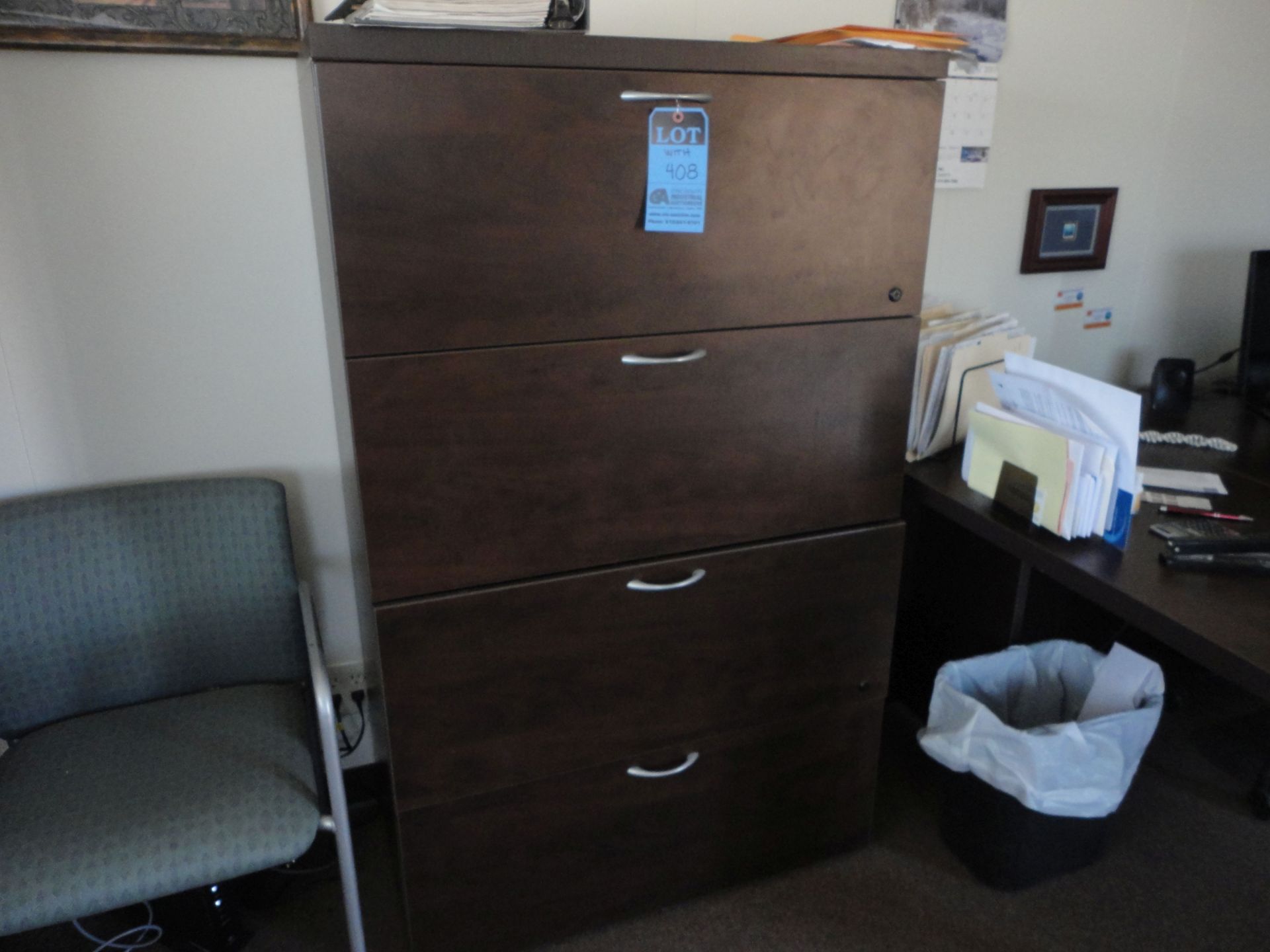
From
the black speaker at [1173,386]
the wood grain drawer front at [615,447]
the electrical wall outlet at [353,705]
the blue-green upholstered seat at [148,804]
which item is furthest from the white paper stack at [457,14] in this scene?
the black speaker at [1173,386]

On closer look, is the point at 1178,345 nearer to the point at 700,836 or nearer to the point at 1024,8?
the point at 1024,8

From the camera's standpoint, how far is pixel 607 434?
4.18 feet

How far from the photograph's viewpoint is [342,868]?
1.36m

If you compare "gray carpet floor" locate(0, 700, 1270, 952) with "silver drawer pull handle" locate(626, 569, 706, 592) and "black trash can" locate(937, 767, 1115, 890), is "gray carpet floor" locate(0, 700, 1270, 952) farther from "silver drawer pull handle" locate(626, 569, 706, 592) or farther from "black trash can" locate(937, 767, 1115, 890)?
"silver drawer pull handle" locate(626, 569, 706, 592)

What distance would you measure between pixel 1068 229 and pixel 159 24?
1868 millimetres

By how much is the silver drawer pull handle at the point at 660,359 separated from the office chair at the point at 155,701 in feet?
2.06

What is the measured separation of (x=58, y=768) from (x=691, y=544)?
97 centimetres

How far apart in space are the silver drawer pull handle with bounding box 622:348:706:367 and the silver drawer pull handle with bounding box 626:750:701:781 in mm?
673

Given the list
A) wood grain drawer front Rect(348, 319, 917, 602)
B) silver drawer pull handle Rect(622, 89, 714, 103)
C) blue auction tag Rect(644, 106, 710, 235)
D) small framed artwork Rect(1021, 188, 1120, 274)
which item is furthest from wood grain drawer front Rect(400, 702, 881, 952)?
small framed artwork Rect(1021, 188, 1120, 274)

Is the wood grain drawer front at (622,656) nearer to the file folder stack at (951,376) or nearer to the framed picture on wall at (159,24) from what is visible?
the file folder stack at (951,376)

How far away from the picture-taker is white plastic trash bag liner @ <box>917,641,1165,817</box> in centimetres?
155

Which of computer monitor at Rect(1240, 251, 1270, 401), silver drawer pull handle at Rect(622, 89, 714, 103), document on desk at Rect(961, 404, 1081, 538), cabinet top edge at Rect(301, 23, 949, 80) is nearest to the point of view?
cabinet top edge at Rect(301, 23, 949, 80)

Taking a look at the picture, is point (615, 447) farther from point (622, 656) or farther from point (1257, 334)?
point (1257, 334)

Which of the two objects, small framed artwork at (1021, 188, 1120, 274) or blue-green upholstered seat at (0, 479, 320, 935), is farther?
small framed artwork at (1021, 188, 1120, 274)
